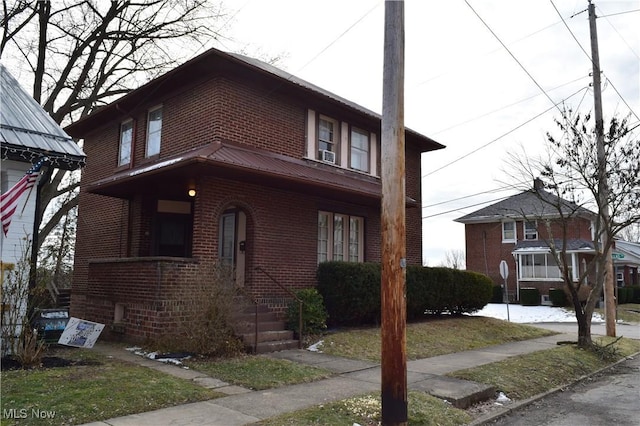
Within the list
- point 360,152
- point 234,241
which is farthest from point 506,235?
point 234,241

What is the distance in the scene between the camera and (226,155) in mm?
10703

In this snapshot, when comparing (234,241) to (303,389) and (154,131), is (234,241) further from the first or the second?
(303,389)

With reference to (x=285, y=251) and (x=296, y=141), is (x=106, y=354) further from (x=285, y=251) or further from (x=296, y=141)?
(x=296, y=141)

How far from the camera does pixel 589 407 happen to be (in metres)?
7.46

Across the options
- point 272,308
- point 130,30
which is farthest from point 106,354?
Result: point 130,30

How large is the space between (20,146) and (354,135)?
31.1 feet

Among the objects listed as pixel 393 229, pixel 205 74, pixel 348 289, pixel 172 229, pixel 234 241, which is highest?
pixel 205 74

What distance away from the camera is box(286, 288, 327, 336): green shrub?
11516mm

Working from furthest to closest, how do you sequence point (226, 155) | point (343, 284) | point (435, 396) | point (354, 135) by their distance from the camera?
point (354, 135) < point (343, 284) < point (226, 155) < point (435, 396)

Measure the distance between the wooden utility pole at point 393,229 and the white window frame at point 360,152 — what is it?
30.1 feet

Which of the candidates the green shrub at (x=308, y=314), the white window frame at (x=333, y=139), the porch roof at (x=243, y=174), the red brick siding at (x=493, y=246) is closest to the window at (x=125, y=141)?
the porch roof at (x=243, y=174)

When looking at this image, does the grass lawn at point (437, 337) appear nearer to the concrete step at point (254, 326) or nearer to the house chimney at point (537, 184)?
the concrete step at point (254, 326)

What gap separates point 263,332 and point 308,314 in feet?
4.66
